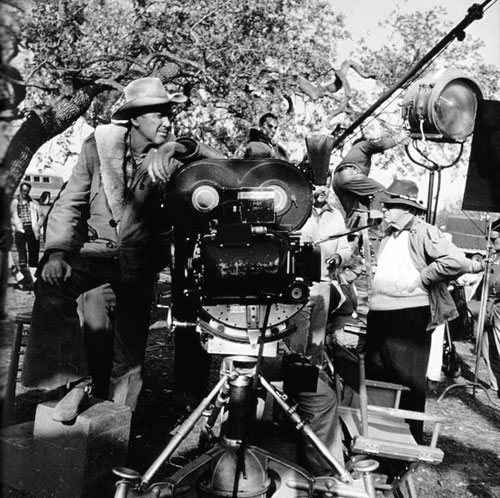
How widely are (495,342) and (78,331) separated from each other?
15.2 ft

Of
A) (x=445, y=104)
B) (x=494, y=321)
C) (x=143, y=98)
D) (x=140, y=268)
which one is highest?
(x=445, y=104)

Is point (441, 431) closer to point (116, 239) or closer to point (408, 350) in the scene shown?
point (408, 350)

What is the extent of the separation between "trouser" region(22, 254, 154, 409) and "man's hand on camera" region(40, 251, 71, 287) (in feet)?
0.12

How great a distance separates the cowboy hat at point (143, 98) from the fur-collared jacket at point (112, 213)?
0.29 feet

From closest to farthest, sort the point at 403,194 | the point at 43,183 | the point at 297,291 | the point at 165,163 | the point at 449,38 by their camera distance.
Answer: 1. the point at 297,291
2. the point at 165,163
3. the point at 449,38
4. the point at 403,194
5. the point at 43,183

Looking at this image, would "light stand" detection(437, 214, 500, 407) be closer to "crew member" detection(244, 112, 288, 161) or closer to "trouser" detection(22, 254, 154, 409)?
"crew member" detection(244, 112, 288, 161)

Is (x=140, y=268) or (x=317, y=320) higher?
(x=140, y=268)

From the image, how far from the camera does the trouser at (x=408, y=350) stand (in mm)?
4055

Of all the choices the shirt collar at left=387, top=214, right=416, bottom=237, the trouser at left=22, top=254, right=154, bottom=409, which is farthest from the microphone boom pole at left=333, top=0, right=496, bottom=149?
the trouser at left=22, top=254, right=154, bottom=409

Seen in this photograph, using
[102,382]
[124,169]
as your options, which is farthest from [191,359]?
[124,169]

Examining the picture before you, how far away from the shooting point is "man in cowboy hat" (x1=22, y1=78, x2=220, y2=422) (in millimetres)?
2967

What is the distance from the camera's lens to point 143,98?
326cm

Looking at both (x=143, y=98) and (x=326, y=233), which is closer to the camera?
(x=143, y=98)

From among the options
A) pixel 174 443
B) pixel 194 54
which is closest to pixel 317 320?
pixel 174 443
